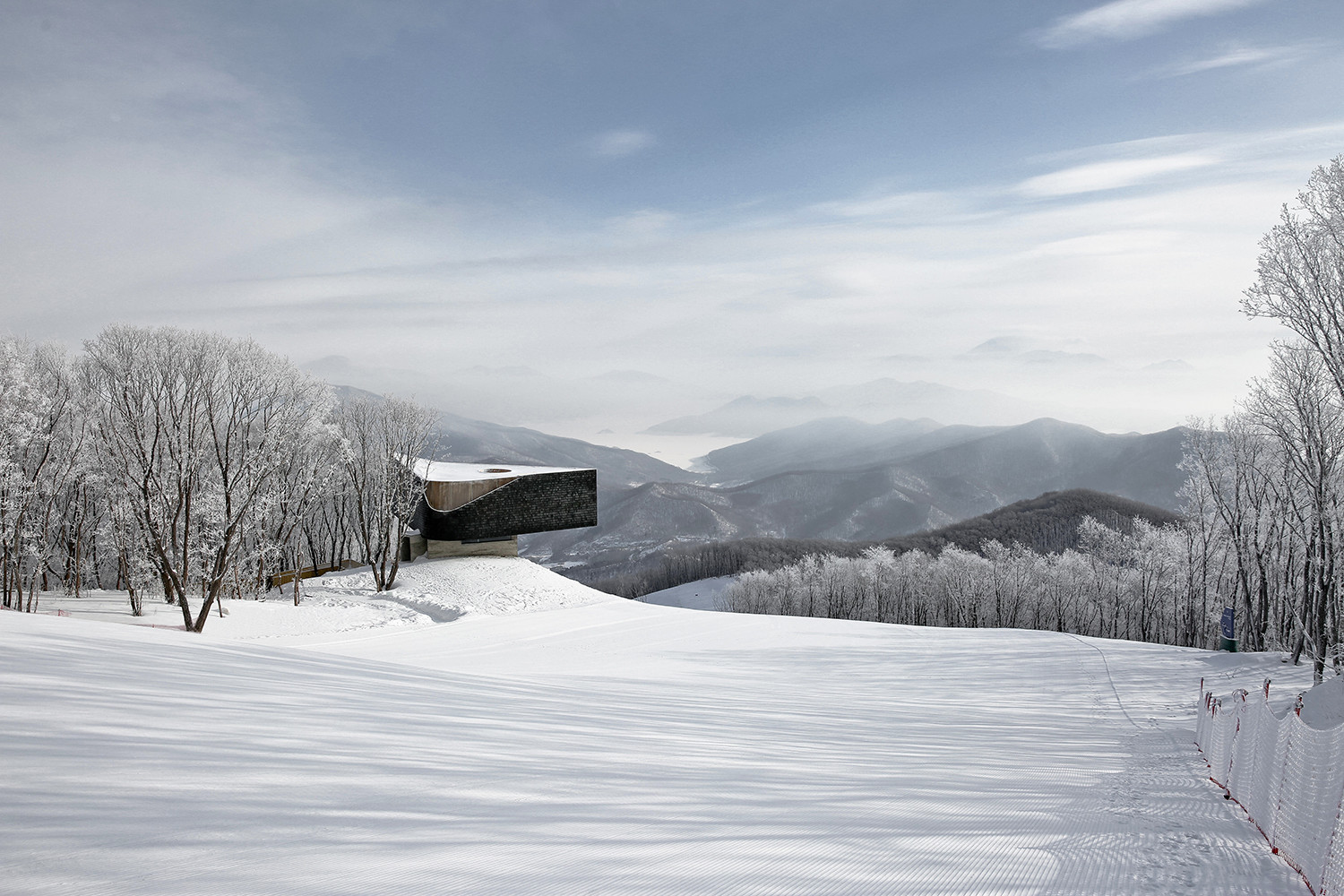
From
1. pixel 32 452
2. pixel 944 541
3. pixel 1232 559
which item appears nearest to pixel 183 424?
pixel 32 452

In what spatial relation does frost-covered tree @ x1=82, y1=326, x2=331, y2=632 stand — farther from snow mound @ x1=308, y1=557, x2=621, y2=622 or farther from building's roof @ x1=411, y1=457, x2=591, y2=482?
building's roof @ x1=411, y1=457, x2=591, y2=482

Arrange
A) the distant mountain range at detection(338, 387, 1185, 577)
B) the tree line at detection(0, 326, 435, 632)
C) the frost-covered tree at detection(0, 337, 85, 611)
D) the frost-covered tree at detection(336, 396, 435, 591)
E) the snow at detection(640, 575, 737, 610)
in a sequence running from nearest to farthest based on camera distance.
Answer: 1. the tree line at detection(0, 326, 435, 632)
2. the frost-covered tree at detection(0, 337, 85, 611)
3. the frost-covered tree at detection(336, 396, 435, 591)
4. the snow at detection(640, 575, 737, 610)
5. the distant mountain range at detection(338, 387, 1185, 577)

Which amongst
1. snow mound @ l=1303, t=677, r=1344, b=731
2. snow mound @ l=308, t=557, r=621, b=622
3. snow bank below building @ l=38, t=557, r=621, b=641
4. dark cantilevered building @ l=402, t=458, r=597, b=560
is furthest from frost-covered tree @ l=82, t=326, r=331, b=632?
snow mound @ l=1303, t=677, r=1344, b=731

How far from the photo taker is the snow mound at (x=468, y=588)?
23.2 metres

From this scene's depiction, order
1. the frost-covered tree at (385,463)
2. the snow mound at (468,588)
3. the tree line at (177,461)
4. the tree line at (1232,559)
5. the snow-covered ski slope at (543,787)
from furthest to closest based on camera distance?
the frost-covered tree at (385,463), the snow mound at (468,588), the tree line at (177,461), the tree line at (1232,559), the snow-covered ski slope at (543,787)

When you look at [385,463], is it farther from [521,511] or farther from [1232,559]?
[1232,559]

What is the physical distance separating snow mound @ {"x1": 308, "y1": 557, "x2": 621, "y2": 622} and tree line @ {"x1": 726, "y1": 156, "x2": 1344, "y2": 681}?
68.9 ft

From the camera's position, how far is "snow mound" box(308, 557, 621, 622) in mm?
23234

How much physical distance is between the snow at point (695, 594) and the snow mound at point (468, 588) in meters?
46.5

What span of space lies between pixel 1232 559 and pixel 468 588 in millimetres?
37793

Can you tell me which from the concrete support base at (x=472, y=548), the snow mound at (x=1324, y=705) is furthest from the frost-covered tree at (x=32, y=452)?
the snow mound at (x=1324, y=705)

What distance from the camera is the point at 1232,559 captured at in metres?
35.7

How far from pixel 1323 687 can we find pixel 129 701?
16875 mm

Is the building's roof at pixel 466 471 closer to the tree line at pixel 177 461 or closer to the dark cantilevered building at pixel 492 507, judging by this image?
the dark cantilevered building at pixel 492 507
